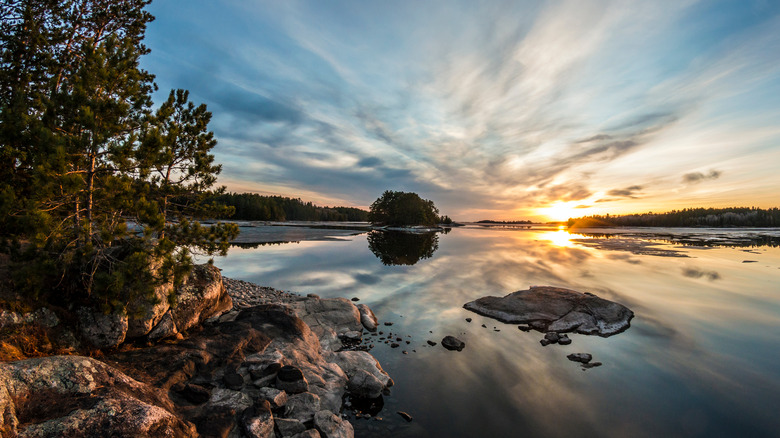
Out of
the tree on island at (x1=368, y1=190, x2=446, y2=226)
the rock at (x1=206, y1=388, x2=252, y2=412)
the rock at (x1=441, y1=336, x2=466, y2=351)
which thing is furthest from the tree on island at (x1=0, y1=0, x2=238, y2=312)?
the tree on island at (x1=368, y1=190, x2=446, y2=226)

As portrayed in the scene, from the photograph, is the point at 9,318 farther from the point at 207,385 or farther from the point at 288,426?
the point at 288,426

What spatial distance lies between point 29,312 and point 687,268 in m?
47.1

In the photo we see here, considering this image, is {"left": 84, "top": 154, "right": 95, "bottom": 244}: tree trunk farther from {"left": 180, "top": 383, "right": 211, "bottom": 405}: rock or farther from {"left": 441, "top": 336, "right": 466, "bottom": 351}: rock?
{"left": 441, "top": 336, "right": 466, "bottom": 351}: rock

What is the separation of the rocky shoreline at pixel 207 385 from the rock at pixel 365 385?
0.09 ft

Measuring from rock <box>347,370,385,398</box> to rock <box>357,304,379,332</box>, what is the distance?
4883 mm

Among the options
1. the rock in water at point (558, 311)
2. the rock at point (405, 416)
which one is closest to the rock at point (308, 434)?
the rock at point (405, 416)

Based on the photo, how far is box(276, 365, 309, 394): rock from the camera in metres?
8.03

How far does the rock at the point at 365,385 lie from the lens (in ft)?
29.7

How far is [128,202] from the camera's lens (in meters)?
8.23

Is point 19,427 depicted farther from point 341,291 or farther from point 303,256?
point 303,256

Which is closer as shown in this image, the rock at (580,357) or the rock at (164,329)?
the rock at (164,329)

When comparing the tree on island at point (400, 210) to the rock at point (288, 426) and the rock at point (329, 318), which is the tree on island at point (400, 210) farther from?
the rock at point (288, 426)

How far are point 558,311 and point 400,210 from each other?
12837 cm

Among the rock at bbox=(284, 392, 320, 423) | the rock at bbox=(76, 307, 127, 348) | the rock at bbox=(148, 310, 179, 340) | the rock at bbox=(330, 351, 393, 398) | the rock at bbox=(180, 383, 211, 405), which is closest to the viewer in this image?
the rock at bbox=(180, 383, 211, 405)
